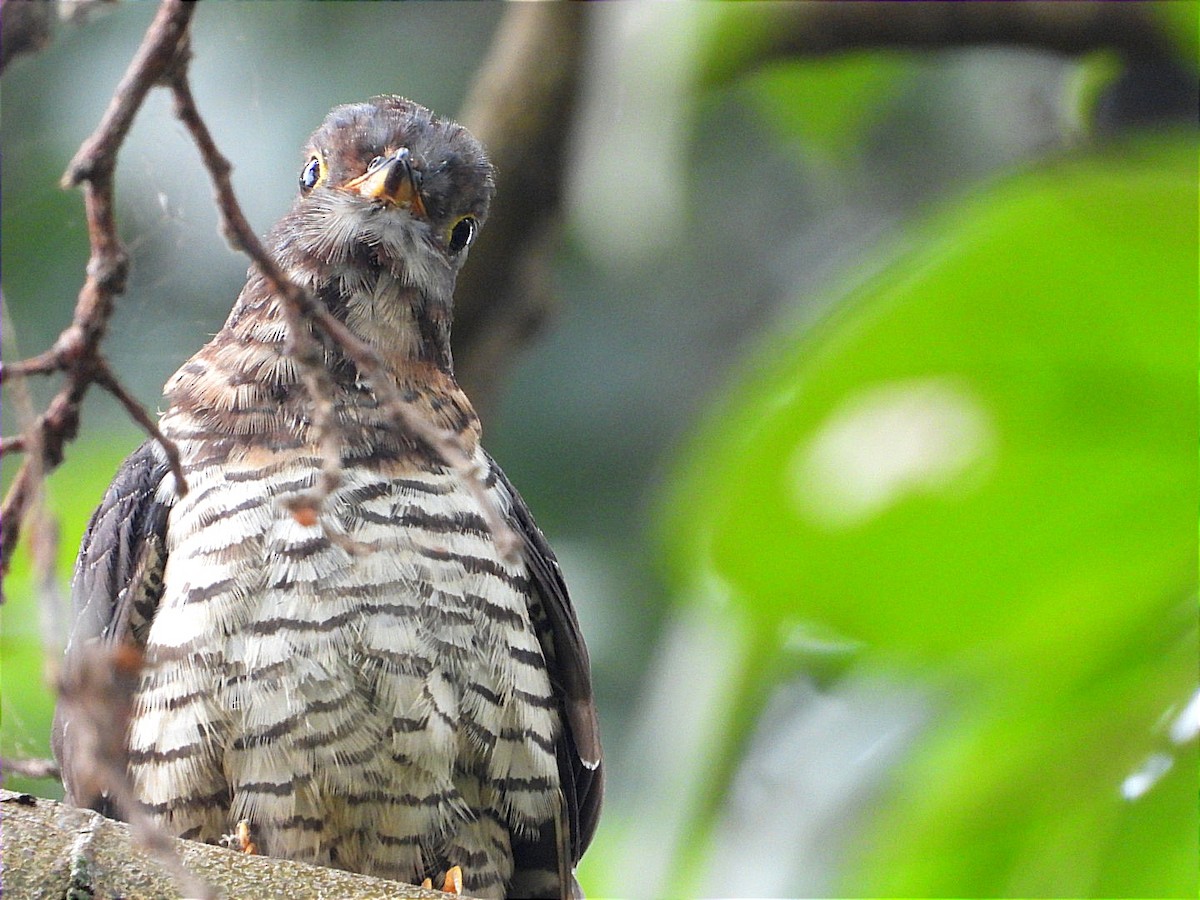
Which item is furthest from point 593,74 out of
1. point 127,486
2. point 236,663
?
point 236,663

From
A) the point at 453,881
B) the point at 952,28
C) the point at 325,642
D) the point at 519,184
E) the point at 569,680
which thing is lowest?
the point at 453,881

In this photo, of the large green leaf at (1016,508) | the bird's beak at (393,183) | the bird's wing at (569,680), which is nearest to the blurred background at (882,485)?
the large green leaf at (1016,508)

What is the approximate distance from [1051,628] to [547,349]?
4249 millimetres

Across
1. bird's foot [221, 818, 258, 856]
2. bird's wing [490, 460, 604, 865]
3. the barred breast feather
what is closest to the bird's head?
the barred breast feather

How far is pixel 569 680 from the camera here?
2.46 meters

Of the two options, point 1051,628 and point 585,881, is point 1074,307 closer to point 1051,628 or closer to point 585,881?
point 1051,628

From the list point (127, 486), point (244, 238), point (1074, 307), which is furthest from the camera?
point (127, 486)

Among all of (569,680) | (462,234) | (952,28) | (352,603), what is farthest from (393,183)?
(952,28)

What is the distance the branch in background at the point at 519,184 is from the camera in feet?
11.5

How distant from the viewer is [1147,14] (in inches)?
138

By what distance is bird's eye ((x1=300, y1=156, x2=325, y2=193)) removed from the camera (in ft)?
8.30

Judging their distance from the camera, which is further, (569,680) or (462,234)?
(462,234)

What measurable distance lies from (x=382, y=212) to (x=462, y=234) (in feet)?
0.66

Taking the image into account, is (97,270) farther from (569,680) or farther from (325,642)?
(569,680)
